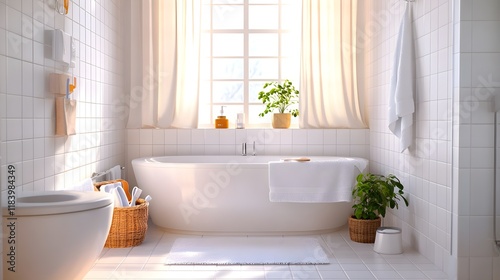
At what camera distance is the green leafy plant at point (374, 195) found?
4070 mm

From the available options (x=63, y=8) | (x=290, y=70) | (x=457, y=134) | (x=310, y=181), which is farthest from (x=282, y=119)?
(x=63, y=8)

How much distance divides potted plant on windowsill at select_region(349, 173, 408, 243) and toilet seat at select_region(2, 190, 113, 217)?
6.85 ft

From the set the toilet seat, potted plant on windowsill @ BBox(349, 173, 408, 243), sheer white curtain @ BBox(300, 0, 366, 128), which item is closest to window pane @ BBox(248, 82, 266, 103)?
sheer white curtain @ BBox(300, 0, 366, 128)

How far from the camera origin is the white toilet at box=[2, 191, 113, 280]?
2.41 metres

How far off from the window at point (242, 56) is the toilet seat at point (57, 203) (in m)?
2.67

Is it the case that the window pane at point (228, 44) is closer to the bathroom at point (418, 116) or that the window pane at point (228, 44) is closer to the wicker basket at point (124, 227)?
the bathroom at point (418, 116)

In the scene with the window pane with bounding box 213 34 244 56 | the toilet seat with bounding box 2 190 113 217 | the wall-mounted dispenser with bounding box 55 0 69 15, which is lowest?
the toilet seat with bounding box 2 190 113 217

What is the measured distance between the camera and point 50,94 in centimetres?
329

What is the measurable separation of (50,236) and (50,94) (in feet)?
3.69

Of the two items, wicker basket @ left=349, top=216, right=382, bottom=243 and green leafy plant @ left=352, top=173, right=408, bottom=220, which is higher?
green leafy plant @ left=352, top=173, right=408, bottom=220

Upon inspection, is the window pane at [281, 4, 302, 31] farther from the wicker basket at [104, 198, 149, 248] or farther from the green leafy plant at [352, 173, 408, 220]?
the wicker basket at [104, 198, 149, 248]

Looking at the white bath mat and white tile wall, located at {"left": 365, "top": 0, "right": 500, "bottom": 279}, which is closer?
white tile wall, located at {"left": 365, "top": 0, "right": 500, "bottom": 279}

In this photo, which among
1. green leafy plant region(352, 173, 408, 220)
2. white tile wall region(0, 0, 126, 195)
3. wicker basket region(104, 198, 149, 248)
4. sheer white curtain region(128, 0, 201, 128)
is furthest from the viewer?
sheer white curtain region(128, 0, 201, 128)

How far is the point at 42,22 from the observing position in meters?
3.16
